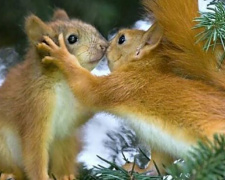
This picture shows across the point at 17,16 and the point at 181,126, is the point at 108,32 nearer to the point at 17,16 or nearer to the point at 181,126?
the point at 17,16

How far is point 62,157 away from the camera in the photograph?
2682mm

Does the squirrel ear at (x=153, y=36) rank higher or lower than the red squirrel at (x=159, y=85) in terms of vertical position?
higher

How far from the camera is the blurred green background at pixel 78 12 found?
116 inches

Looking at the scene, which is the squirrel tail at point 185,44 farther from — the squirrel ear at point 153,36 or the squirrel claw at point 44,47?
the squirrel claw at point 44,47

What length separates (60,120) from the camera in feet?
8.46

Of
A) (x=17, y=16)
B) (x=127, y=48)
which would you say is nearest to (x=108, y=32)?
(x=17, y=16)

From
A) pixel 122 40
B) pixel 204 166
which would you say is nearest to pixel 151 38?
pixel 122 40

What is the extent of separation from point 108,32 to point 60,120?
0.66 meters

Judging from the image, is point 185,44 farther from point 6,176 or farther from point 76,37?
point 6,176

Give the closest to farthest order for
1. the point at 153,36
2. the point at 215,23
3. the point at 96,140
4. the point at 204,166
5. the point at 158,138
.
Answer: the point at 204,166
the point at 215,23
the point at 158,138
the point at 153,36
the point at 96,140

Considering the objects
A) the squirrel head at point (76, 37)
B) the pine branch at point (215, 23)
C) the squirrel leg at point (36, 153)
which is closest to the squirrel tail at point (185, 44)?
the pine branch at point (215, 23)

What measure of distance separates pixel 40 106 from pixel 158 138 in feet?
1.61

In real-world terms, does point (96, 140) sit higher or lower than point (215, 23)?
lower

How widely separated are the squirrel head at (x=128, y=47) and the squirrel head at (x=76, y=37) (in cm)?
4
